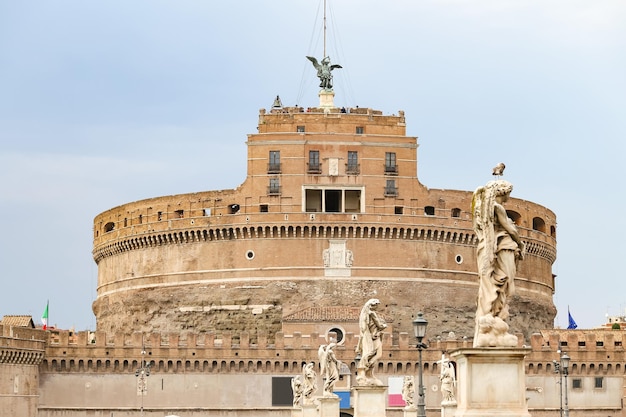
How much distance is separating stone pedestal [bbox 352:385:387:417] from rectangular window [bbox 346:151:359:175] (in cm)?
5167

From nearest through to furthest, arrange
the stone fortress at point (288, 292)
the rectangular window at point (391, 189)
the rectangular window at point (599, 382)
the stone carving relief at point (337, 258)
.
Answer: the stone fortress at point (288, 292)
the rectangular window at point (599, 382)
the stone carving relief at point (337, 258)
the rectangular window at point (391, 189)

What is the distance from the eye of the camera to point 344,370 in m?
71.6

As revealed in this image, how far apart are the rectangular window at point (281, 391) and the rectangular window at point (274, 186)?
37.9 feet

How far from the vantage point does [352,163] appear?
78250 millimetres

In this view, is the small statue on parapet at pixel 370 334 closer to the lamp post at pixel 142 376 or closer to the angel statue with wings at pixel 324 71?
the lamp post at pixel 142 376

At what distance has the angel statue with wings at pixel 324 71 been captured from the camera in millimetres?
85938

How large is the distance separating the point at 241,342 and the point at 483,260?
197ft

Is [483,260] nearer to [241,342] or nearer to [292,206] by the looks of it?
[241,342]

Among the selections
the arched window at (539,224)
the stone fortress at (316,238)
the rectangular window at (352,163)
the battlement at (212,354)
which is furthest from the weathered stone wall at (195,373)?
the arched window at (539,224)

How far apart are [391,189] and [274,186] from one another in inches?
264

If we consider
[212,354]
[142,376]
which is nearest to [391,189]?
[212,354]

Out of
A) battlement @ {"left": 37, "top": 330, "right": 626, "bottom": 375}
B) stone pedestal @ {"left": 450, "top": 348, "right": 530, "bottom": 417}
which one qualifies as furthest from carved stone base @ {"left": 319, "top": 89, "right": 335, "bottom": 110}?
stone pedestal @ {"left": 450, "top": 348, "right": 530, "bottom": 417}

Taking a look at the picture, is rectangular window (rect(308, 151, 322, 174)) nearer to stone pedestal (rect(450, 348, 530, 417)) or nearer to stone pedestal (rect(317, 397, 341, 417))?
stone pedestal (rect(317, 397, 341, 417))

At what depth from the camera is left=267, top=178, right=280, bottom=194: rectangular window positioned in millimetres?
77625
